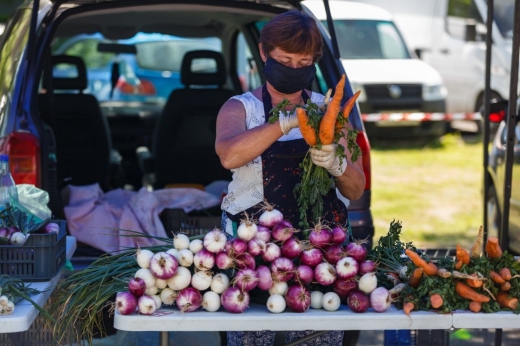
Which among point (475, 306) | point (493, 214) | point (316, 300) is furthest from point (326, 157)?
A: point (493, 214)

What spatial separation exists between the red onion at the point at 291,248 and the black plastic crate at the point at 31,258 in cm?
84

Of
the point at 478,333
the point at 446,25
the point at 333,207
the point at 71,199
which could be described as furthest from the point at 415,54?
the point at 333,207

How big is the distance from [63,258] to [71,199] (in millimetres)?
1777

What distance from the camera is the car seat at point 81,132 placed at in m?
6.31

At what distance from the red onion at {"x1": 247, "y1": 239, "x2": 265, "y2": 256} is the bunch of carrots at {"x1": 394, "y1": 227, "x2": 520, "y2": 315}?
0.49 meters

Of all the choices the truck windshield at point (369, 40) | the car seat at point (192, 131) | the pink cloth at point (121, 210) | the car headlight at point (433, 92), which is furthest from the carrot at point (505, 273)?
the car headlight at point (433, 92)

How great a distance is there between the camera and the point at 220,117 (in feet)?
11.3

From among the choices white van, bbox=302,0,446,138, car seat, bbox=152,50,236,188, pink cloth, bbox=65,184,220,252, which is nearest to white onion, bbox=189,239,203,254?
pink cloth, bbox=65,184,220,252

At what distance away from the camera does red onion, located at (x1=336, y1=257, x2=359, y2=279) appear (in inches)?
121

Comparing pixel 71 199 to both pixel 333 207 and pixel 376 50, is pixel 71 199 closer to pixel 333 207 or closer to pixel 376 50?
pixel 333 207

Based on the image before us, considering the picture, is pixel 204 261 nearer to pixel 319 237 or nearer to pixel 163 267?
pixel 163 267

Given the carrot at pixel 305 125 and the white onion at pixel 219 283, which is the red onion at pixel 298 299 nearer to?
the white onion at pixel 219 283

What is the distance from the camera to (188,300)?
2.98 metres

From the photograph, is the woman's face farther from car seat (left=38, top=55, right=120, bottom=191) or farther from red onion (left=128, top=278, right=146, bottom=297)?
car seat (left=38, top=55, right=120, bottom=191)
